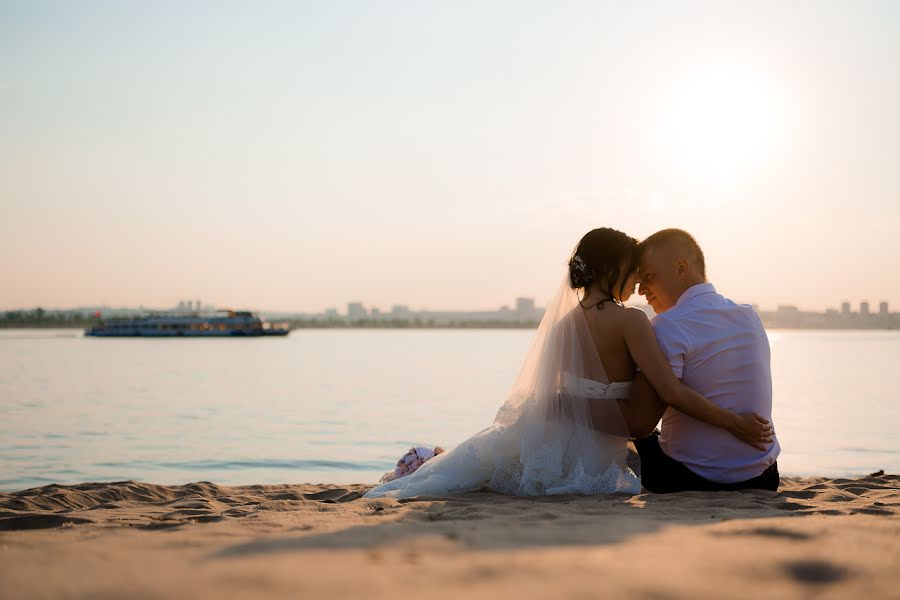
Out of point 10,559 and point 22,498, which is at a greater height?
point 10,559

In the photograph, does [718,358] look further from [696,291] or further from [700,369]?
[696,291]

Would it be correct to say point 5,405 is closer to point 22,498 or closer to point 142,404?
point 142,404

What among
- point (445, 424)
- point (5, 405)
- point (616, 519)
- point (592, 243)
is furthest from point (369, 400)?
point (616, 519)

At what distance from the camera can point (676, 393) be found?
4.18m

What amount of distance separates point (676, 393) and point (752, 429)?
1.48 ft

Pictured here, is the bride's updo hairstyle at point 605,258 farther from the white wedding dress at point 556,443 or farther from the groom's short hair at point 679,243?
the white wedding dress at point 556,443

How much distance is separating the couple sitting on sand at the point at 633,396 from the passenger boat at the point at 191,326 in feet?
263

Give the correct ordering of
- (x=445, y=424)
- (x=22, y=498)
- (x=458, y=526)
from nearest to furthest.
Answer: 1. (x=458, y=526)
2. (x=22, y=498)
3. (x=445, y=424)

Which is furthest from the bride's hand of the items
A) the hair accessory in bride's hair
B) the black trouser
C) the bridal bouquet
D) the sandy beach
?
the bridal bouquet

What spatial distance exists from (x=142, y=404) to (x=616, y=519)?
14.6 metres

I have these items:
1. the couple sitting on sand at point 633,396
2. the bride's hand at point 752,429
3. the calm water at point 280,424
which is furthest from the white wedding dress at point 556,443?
the calm water at point 280,424

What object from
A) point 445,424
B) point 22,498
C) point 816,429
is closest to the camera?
point 22,498

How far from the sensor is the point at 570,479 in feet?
15.0

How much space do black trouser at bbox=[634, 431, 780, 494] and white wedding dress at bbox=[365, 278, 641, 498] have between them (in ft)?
0.34
